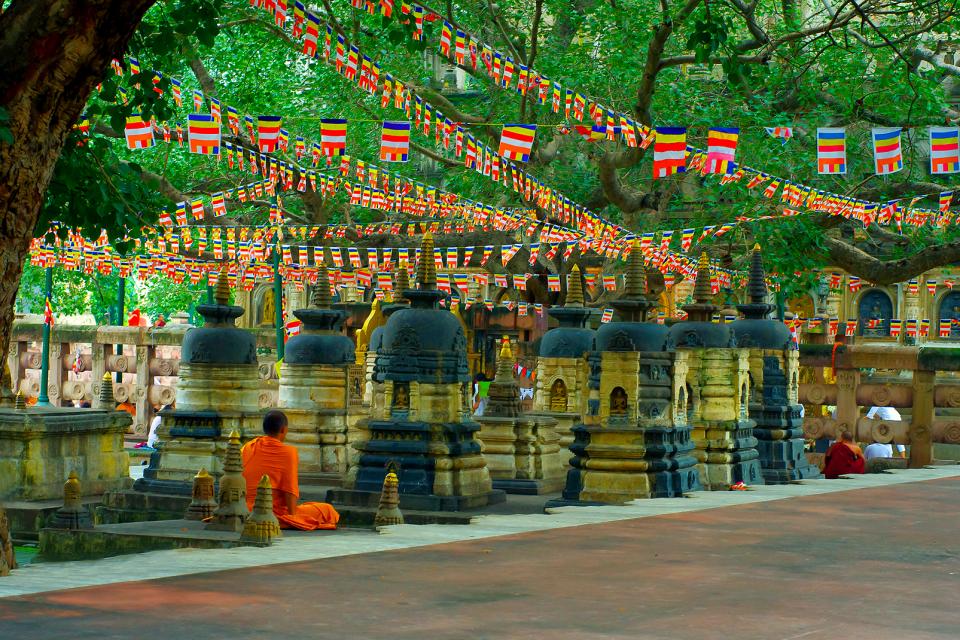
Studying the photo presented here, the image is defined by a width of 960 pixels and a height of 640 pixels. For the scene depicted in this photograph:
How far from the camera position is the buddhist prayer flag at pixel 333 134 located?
18.2m

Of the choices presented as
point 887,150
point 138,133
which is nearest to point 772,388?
point 887,150

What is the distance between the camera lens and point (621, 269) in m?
28.8

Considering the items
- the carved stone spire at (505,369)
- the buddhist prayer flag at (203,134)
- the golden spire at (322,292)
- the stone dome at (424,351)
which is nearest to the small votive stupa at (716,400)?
the carved stone spire at (505,369)

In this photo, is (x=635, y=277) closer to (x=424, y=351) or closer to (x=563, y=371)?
(x=424, y=351)

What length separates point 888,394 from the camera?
70.5ft

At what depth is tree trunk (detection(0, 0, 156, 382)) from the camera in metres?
Result: 8.41

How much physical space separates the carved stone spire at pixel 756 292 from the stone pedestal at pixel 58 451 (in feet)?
27.2

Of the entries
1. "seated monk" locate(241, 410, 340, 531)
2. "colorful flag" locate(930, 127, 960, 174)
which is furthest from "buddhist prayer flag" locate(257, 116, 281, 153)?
"colorful flag" locate(930, 127, 960, 174)

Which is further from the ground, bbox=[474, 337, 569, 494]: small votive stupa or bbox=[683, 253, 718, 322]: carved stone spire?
bbox=[683, 253, 718, 322]: carved stone spire

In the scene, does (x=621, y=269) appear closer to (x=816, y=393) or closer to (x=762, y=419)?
(x=816, y=393)

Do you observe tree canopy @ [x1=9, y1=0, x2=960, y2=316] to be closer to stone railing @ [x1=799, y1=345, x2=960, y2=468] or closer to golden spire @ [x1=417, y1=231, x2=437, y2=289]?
stone railing @ [x1=799, y1=345, x2=960, y2=468]

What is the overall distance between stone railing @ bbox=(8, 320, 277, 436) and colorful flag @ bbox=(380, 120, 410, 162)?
10.0 meters

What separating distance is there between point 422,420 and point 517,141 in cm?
509

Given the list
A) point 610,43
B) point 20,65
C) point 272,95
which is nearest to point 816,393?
point 610,43
